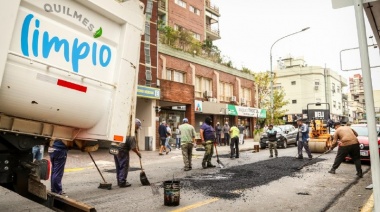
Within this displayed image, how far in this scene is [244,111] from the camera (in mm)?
30375

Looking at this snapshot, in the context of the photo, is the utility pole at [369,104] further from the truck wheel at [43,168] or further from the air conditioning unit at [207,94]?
the air conditioning unit at [207,94]

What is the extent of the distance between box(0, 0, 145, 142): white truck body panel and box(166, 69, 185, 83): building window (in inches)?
737

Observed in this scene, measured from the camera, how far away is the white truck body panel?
→ 2760 mm

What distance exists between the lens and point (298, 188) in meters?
7.19

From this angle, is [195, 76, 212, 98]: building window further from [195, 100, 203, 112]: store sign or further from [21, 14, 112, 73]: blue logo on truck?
[21, 14, 112, 73]: blue logo on truck

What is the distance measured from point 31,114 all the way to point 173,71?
2028 centimetres

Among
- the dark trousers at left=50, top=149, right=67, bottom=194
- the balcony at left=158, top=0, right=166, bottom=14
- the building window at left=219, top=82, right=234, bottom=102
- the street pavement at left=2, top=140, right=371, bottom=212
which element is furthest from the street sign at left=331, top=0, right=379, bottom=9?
the balcony at left=158, top=0, right=166, bottom=14

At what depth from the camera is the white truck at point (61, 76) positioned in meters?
2.77

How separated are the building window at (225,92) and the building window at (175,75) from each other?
5.61m

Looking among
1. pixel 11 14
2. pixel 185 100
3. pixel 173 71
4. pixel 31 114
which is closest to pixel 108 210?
pixel 31 114

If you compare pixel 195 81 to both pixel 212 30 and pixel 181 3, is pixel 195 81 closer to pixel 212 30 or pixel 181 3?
pixel 181 3

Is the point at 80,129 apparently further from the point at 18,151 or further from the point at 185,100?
the point at 185,100

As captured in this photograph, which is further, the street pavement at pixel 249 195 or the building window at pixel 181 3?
the building window at pixel 181 3

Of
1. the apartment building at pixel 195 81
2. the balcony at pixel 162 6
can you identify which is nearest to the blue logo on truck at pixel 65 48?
the apartment building at pixel 195 81
